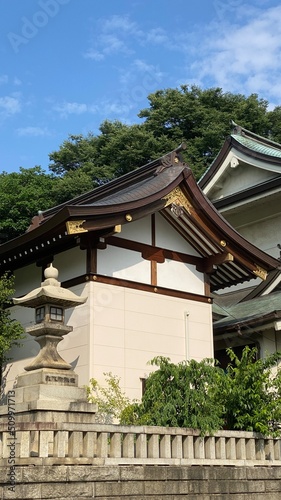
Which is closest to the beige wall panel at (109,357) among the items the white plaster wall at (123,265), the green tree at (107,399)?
the green tree at (107,399)

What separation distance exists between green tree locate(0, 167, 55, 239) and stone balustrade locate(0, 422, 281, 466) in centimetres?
3044

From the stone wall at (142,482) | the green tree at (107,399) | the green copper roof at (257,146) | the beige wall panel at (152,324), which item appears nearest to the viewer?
the stone wall at (142,482)

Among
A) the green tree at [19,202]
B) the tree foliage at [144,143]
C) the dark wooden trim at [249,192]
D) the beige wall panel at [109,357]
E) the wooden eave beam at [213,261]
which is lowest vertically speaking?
the beige wall panel at [109,357]

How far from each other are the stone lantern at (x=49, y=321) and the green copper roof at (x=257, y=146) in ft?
51.9

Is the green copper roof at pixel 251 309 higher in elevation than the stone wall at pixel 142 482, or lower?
higher

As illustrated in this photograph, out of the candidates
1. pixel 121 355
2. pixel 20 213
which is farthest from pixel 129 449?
pixel 20 213

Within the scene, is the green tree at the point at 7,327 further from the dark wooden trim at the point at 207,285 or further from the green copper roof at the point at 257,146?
the green copper roof at the point at 257,146

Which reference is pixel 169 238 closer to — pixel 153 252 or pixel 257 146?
pixel 153 252

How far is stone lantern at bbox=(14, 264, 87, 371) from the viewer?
10516mm

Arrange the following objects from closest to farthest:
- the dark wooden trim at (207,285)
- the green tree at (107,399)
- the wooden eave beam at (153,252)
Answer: the green tree at (107,399) → the wooden eave beam at (153,252) → the dark wooden trim at (207,285)

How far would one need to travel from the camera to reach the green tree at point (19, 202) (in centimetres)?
3988

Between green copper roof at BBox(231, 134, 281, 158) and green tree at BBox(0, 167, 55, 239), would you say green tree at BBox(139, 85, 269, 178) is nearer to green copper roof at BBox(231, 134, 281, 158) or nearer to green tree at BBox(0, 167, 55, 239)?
green tree at BBox(0, 167, 55, 239)

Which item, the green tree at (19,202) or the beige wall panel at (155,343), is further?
the green tree at (19,202)

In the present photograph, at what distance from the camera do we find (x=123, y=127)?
154ft
